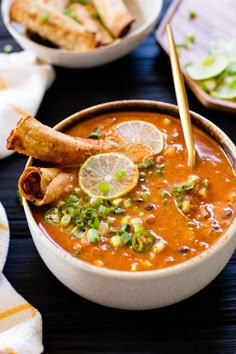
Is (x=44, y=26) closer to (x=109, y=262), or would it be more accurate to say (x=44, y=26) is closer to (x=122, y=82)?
(x=122, y=82)

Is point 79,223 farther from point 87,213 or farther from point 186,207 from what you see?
point 186,207

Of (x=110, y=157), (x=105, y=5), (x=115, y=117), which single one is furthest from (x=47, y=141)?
(x=105, y=5)

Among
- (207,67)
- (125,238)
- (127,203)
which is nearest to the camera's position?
(125,238)

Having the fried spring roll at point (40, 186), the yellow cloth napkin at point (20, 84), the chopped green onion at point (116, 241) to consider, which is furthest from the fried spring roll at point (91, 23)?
the chopped green onion at point (116, 241)

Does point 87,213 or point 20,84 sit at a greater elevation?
point 87,213

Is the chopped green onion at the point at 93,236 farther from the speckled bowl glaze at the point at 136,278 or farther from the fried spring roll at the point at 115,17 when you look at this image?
the fried spring roll at the point at 115,17

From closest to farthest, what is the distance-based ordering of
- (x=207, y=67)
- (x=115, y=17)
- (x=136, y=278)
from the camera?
1. (x=136, y=278)
2. (x=207, y=67)
3. (x=115, y=17)

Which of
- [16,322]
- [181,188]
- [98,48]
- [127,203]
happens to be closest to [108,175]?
[127,203]

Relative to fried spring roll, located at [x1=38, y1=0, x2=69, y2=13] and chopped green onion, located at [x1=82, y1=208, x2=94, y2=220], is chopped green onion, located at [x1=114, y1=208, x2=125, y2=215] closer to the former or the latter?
chopped green onion, located at [x1=82, y1=208, x2=94, y2=220]
